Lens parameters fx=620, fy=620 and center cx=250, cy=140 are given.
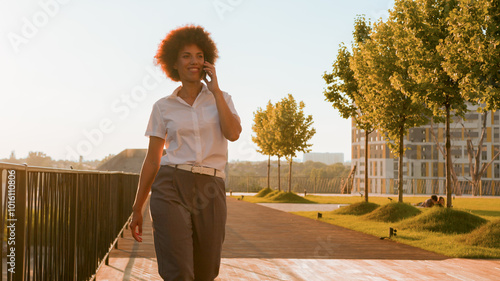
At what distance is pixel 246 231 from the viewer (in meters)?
14.7

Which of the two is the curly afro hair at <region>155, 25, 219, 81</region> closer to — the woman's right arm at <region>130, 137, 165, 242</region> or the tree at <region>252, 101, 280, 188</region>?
the woman's right arm at <region>130, 137, 165, 242</region>

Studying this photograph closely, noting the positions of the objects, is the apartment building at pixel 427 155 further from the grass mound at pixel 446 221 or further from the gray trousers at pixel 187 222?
the gray trousers at pixel 187 222

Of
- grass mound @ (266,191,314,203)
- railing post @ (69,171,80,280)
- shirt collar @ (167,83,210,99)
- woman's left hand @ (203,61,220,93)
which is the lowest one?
grass mound @ (266,191,314,203)

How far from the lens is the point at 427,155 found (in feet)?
273

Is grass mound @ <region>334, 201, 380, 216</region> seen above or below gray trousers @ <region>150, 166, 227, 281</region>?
below

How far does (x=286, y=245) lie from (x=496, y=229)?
12.7 feet

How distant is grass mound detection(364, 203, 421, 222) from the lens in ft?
55.9

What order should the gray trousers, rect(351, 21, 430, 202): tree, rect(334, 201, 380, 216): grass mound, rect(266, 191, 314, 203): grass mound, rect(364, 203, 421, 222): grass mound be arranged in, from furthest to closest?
1. rect(266, 191, 314, 203): grass mound
2. rect(334, 201, 380, 216): grass mound
3. rect(351, 21, 430, 202): tree
4. rect(364, 203, 421, 222): grass mound
5. the gray trousers

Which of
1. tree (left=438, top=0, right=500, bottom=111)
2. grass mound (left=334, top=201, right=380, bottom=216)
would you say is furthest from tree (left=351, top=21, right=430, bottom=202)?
tree (left=438, top=0, right=500, bottom=111)

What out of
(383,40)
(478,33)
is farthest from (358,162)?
(478,33)

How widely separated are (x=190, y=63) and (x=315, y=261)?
587 centimetres

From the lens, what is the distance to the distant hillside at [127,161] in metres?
62.2

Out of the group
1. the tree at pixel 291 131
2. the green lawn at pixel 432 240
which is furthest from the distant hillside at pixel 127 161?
the green lawn at pixel 432 240

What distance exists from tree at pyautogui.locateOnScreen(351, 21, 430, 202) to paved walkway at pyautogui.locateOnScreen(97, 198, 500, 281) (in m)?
5.74
